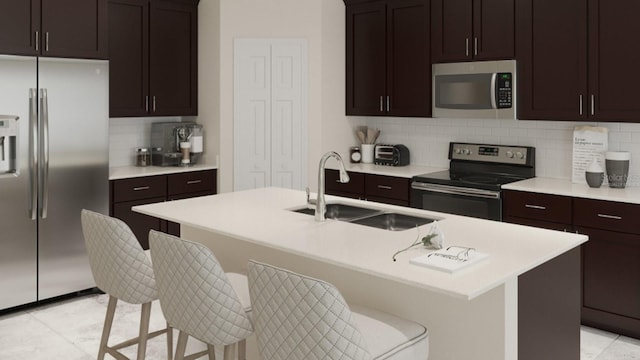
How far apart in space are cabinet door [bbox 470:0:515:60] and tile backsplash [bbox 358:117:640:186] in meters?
0.62

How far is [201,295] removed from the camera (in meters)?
2.34

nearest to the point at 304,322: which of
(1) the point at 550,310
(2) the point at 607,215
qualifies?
(1) the point at 550,310

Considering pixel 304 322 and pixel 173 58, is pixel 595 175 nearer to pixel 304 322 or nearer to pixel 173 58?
pixel 304 322

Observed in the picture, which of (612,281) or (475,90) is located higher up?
(475,90)

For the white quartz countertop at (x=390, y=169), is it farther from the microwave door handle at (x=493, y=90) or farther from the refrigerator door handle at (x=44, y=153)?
the refrigerator door handle at (x=44, y=153)

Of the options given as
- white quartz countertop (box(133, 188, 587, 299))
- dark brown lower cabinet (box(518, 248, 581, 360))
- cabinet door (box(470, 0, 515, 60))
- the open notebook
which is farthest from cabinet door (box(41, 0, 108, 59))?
dark brown lower cabinet (box(518, 248, 581, 360))

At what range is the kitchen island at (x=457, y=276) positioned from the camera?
87.1 inches

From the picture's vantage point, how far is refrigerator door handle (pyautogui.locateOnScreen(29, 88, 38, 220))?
4.18 meters

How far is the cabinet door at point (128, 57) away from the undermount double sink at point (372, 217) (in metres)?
2.56

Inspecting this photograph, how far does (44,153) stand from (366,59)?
2.89 meters

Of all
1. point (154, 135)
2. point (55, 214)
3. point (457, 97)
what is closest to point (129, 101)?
point (154, 135)

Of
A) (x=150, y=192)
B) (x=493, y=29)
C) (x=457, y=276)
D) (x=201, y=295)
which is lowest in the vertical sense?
(x=201, y=295)

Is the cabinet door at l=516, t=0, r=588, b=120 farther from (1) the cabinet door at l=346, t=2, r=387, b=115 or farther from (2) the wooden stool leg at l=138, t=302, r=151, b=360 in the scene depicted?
(2) the wooden stool leg at l=138, t=302, r=151, b=360

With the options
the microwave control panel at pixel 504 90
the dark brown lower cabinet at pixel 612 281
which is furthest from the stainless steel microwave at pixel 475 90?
the dark brown lower cabinet at pixel 612 281
